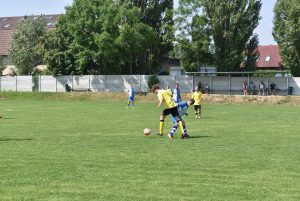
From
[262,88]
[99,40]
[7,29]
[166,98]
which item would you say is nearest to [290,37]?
[262,88]

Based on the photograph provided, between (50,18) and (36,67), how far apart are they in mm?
18867

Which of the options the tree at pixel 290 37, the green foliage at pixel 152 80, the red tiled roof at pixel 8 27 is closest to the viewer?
the tree at pixel 290 37

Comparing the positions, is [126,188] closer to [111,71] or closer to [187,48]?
[187,48]

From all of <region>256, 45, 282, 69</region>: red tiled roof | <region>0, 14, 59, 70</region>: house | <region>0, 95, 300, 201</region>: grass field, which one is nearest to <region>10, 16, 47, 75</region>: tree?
<region>0, 14, 59, 70</region>: house

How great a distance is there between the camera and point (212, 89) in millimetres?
54688

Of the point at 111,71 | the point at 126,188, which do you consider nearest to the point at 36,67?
the point at 111,71

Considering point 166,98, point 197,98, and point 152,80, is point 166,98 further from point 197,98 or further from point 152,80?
point 152,80

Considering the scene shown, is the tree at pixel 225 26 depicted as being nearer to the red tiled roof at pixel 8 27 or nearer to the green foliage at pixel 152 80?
the green foliage at pixel 152 80

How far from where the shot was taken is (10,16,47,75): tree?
69481 mm

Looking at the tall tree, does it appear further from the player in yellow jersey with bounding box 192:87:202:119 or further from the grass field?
the grass field

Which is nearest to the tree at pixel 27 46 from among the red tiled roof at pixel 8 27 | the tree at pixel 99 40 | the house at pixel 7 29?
the tree at pixel 99 40

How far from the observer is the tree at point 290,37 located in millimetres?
54000

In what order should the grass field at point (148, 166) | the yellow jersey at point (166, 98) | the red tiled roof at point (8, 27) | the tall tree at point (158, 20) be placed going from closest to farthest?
the grass field at point (148, 166), the yellow jersey at point (166, 98), the tall tree at point (158, 20), the red tiled roof at point (8, 27)

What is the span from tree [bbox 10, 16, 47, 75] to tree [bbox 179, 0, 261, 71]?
23114 mm
